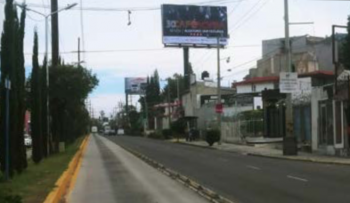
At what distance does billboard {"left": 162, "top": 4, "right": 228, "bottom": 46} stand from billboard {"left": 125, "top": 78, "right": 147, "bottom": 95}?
8520cm

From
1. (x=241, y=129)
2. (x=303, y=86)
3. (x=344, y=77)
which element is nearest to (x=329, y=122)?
(x=303, y=86)

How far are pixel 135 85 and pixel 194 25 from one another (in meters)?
88.9


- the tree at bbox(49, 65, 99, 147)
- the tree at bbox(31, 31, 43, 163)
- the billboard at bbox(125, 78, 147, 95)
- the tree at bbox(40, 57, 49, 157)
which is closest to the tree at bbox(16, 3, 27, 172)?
the tree at bbox(31, 31, 43, 163)

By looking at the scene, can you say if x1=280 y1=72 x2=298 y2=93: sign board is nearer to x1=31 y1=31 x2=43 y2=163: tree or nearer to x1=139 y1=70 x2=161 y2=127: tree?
x1=31 y1=31 x2=43 y2=163: tree

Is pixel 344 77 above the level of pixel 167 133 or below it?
above

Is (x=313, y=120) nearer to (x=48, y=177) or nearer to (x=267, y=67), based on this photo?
(x=48, y=177)

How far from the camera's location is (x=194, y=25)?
293ft

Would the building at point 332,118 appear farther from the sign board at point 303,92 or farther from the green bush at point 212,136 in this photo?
the green bush at point 212,136

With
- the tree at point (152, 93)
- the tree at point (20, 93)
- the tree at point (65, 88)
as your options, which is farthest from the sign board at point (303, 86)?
the tree at point (152, 93)

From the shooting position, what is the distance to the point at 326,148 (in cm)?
3878

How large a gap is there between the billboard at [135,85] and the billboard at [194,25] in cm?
8520

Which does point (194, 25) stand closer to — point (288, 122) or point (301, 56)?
point (301, 56)

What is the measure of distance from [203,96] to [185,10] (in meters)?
20.8

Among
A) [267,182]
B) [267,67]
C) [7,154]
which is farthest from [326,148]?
[267,67]
